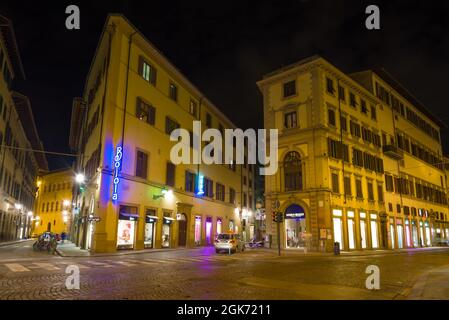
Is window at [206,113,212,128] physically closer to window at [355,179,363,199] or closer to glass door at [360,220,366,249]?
window at [355,179,363,199]

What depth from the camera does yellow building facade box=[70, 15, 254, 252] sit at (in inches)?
1037

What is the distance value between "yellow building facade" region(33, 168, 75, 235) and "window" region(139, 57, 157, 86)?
3865cm

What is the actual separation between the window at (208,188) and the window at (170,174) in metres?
7.42

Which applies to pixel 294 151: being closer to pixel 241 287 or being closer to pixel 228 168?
pixel 228 168

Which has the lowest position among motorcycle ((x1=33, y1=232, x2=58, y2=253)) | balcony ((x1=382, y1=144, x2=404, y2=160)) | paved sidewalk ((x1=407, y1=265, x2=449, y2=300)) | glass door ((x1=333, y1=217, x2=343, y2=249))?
paved sidewalk ((x1=407, y1=265, x2=449, y2=300))

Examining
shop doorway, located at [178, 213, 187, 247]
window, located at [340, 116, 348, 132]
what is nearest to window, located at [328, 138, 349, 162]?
window, located at [340, 116, 348, 132]

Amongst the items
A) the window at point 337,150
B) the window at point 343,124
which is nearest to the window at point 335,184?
the window at point 337,150

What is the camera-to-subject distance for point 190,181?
125 feet

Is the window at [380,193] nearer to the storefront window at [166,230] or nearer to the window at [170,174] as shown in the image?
the window at [170,174]

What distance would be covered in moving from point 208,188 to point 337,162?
15318mm

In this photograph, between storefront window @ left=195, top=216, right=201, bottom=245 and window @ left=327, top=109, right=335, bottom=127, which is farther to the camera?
storefront window @ left=195, top=216, right=201, bottom=245

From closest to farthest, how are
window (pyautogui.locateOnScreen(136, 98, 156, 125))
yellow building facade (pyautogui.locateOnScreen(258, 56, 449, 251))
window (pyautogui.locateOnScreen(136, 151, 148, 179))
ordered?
window (pyautogui.locateOnScreen(136, 151, 148, 179)) → window (pyautogui.locateOnScreen(136, 98, 156, 125)) → yellow building facade (pyautogui.locateOnScreen(258, 56, 449, 251))

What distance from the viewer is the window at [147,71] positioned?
3088 cm

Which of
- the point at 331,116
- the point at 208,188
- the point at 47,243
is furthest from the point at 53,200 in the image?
the point at 331,116
